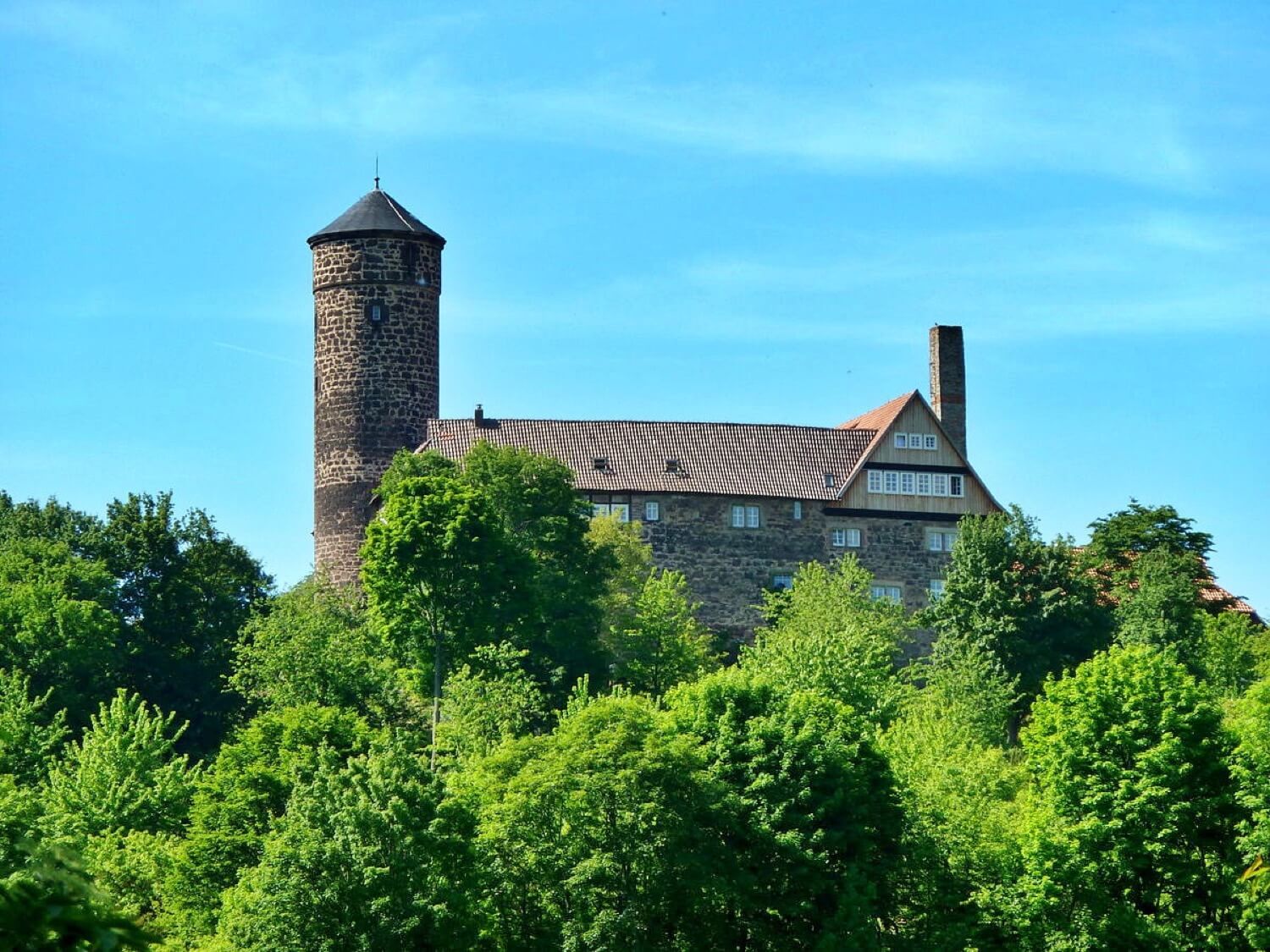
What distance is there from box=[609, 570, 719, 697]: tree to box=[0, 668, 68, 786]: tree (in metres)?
15.4

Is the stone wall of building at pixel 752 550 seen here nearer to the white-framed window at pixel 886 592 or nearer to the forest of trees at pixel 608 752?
the white-framed window at pixel 886 592

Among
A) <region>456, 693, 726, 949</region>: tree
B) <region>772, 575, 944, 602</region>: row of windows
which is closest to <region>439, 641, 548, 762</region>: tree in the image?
<region>456, 693, 726, 949</region>: tree

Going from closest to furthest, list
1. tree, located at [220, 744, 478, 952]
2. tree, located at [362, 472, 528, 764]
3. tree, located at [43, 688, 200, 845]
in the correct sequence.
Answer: tree, located at [220, 744, 478, 952]
tree, located at [43, 688, 200, 845]
tree, located at [362, 472, 528, 764]

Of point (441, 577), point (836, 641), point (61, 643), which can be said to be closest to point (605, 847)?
point (836, 641)

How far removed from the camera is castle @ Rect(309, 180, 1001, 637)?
230 ft

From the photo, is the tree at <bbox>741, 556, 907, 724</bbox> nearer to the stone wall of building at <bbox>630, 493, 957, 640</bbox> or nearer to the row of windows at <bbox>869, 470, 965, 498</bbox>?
the stone wall of building at <bbox>630, 493, 957, 640</bbox>

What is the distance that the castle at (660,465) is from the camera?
7025 cm

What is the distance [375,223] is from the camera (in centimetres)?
7175

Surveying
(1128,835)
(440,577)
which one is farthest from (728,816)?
(440,577)

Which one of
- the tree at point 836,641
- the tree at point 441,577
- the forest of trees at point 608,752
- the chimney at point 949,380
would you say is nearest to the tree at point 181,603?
the forest of trees at point 608,752

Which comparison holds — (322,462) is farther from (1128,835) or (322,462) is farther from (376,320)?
(1128,835)

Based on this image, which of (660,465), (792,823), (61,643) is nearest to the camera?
(792,823)

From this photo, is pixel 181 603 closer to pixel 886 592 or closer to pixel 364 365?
pixel 364 365

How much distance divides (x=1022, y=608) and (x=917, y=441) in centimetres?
929
